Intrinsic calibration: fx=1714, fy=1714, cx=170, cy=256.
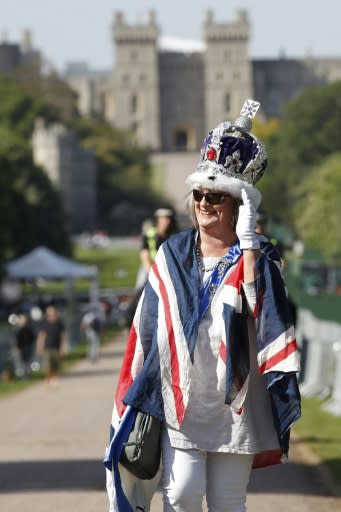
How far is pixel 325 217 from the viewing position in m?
81.1

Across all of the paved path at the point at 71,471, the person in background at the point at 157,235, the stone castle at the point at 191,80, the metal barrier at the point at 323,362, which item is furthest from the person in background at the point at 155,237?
the stone castle at the point at 191,80

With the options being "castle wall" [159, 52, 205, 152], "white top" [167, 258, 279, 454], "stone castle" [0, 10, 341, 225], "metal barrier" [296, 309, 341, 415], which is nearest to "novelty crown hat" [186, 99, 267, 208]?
"white top" [167, 258, 279, 454]

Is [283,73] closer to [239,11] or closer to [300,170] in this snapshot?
[239,11]

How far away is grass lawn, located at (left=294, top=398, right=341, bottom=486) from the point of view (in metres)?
10.5

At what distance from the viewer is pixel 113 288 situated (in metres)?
76.6

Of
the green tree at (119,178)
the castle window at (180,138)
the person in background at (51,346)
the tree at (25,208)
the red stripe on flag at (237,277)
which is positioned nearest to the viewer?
the red stripe on flag at (237,277)

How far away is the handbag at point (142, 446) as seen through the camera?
5.87m

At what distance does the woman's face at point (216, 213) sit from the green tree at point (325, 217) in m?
64.5

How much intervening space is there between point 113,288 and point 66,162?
66797 millimetres

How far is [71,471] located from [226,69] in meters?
170

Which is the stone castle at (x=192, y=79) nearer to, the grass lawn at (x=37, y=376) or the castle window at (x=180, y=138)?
the castle window at (x=180, y=138)

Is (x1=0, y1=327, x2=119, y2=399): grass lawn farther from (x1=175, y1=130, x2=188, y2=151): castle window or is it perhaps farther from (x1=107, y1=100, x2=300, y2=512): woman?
(x1=175, y1=130, x2=188, y2=151): castle window

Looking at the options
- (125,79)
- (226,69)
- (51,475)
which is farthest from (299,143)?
(51,475)

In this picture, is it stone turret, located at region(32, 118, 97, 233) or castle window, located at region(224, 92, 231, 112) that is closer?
stone turret, located at region(32, 118, 97, 233)
